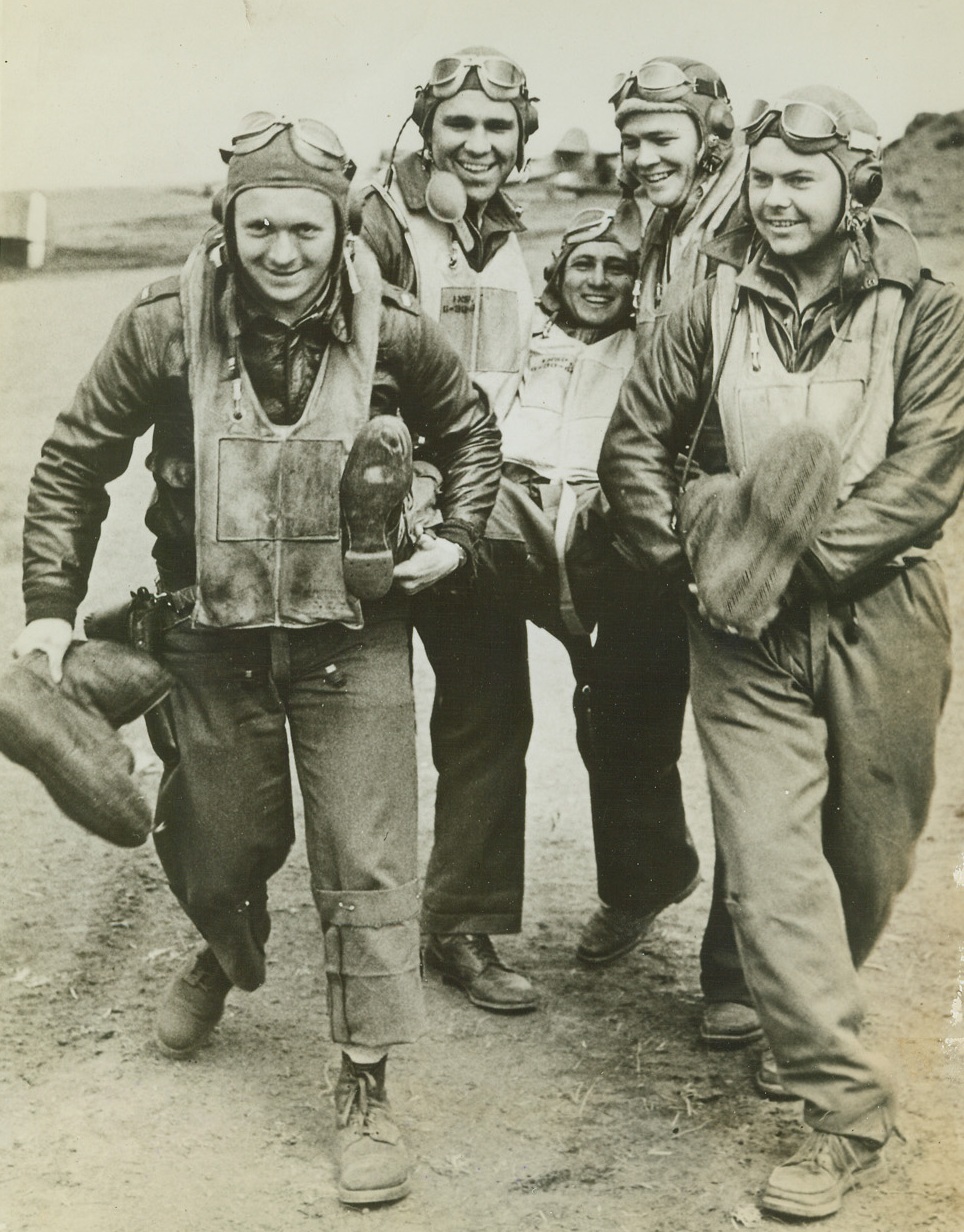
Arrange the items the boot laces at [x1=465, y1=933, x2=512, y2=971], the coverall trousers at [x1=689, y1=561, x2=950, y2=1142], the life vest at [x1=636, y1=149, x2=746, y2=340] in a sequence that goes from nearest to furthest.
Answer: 1. the coverall trousers at [x1=689, y1=561, x2=950, y2=1142]
2. the life vest at [x1=636, y1=149, x2=746, y2=340]
3. the boot laces at [x1=465, y1=933, x2=512, y2=971]

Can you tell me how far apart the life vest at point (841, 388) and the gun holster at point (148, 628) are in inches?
63.8

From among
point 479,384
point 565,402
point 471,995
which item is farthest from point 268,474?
point 471,995

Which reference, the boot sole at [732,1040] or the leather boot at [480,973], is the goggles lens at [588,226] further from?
the boot sole at [732,1040]

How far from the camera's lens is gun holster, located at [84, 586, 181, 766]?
420 cm

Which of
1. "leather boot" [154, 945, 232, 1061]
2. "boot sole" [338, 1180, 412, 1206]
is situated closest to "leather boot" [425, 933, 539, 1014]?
"leather boot" [154, 945, 232, 1061]

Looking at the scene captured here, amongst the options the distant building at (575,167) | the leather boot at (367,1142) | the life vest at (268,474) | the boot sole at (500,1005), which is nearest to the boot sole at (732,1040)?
the boot sole at (500,1005)

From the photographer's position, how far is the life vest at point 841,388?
12.5 ft

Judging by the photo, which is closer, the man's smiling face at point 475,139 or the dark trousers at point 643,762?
the man's smiling face at point 475,139

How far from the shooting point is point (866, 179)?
151 inches

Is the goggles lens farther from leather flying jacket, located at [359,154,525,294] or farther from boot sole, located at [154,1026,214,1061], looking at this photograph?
boot sole, located at [154,1026,214,1061]

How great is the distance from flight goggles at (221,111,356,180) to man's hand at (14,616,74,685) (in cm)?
133

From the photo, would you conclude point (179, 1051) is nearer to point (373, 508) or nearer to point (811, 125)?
point (373, 508)

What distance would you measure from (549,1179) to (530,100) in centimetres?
314

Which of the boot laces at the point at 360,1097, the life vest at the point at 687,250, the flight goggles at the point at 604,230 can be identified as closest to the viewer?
the boot laces at the point at 360,1097
